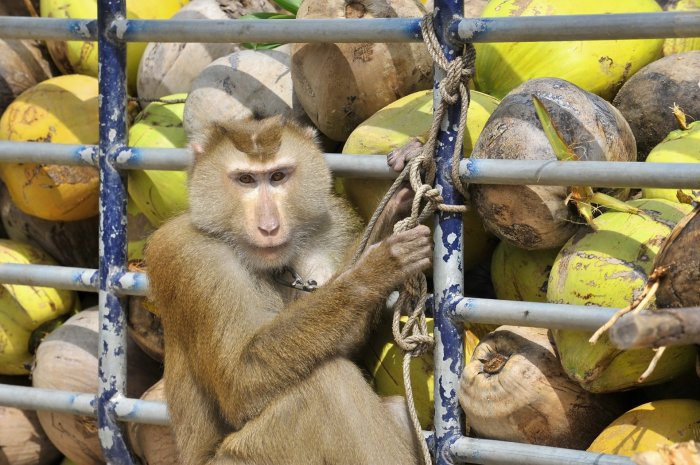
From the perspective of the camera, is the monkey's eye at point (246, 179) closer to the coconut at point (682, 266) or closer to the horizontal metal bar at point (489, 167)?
the horizontal metal bar at point (489, 167)

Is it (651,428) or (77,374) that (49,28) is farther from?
(651,428)

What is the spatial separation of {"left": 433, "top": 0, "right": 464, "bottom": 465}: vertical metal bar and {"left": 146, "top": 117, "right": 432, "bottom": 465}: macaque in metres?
0.07

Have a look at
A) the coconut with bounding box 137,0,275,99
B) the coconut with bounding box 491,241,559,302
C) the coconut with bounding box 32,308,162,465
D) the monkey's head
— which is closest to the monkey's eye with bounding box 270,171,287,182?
the monkey's head

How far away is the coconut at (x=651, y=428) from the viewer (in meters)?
2.79

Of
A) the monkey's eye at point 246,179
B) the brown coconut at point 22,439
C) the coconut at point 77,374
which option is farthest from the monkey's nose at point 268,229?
the brown coconut at point 22,439

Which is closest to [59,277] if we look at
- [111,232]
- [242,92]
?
[111,232]

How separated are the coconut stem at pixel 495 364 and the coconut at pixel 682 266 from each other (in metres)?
0.64

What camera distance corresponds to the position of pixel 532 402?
3.00 metres

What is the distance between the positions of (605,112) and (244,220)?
1268 millimetres

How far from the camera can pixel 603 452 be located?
9.27ft

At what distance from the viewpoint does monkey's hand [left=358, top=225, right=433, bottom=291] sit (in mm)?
3133

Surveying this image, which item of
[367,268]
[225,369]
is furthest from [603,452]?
[225,369]

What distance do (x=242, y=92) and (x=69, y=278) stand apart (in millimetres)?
→ 1007

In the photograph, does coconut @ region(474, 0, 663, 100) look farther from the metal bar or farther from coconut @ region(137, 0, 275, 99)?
the metal bar
